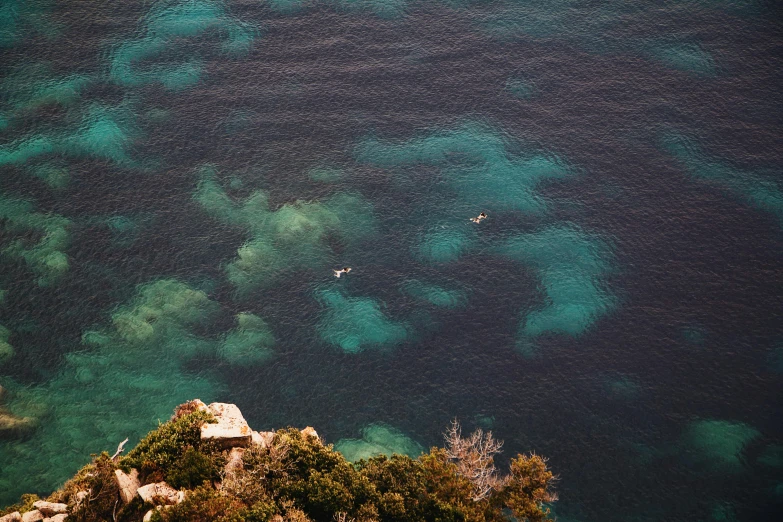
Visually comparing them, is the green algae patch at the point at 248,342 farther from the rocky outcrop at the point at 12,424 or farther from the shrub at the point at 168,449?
the shrub at the point at 168,449

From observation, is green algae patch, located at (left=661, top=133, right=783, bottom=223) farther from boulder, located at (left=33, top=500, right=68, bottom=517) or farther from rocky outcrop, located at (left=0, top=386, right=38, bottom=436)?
rocky outcrop, located at (left=0, top=386, right=38, bottom=436)

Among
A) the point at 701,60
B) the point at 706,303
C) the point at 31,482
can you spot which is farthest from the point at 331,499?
the point at 701,60

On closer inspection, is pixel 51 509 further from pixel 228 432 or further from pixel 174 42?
pixel 174 42

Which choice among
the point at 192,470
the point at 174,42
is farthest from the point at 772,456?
the point at 174,42

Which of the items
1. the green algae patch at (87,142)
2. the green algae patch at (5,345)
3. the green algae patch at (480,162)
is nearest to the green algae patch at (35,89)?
the green algae patch at (87,142)

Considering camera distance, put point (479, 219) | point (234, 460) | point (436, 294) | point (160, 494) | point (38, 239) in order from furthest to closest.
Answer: point (479, 219)
point (38, 239)
point (436, 294)
point (234, 460)
point (160, 494)

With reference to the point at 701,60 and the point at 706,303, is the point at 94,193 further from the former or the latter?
the point at 701,60
